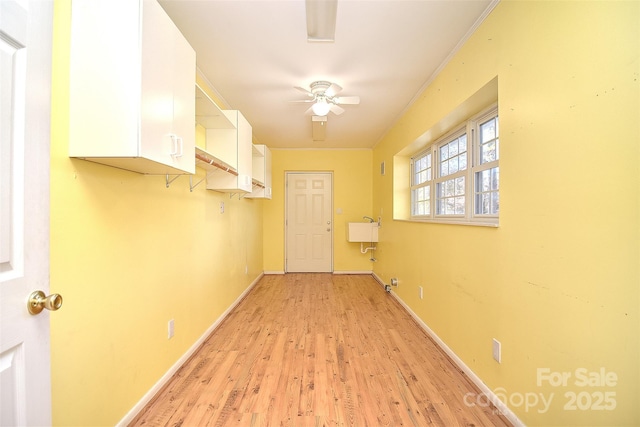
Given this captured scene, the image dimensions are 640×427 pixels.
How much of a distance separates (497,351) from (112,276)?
7.20 feet

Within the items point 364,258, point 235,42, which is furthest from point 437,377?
point 364,258

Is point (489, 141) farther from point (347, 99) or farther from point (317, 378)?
point (317, 378)

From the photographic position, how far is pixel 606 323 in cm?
103

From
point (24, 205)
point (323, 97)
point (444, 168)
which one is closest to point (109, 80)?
point (24, 205)

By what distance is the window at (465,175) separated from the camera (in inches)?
80.4

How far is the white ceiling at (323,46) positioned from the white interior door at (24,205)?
120 centimetres

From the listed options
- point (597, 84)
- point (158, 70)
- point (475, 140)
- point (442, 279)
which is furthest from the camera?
point (442, 279)

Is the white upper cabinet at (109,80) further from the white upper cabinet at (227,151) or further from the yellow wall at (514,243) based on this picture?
the white upper cabinet at (227,151)

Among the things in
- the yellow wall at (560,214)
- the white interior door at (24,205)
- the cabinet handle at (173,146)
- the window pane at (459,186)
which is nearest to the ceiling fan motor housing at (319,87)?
the yellow wall at (560,214)

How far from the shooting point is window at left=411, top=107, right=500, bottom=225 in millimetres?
2041

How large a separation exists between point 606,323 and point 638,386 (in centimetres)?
20

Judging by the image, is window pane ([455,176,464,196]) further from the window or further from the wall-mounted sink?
the wall-mounted sink

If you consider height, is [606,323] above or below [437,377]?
above

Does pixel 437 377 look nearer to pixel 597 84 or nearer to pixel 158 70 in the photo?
pixel 597 84
